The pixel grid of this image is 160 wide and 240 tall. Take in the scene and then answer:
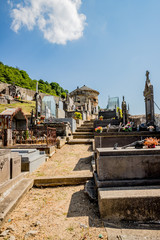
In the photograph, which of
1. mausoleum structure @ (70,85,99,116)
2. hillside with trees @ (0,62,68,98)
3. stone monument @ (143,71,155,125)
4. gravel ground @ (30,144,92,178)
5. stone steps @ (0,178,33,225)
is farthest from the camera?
Answer: hillside with trees @ (0,62,68,98)

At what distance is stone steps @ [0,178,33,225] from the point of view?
2742 millimetres

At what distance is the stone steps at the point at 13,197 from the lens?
9.00 feet

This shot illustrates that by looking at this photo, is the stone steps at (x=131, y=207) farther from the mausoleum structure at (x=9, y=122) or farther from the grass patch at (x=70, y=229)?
the mausoleum structure at (x=9, y=122)

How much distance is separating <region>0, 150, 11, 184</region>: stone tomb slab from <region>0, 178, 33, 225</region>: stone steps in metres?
0.38

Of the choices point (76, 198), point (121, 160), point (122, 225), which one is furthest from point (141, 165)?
point (76, 198)

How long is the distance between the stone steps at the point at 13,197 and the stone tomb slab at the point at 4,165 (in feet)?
1.25

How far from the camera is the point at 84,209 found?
10.0 feet

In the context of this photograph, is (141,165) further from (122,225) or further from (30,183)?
(30,183)

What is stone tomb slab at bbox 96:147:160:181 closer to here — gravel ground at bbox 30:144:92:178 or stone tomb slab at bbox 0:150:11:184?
gravel ground at bbox 30:144:92:178

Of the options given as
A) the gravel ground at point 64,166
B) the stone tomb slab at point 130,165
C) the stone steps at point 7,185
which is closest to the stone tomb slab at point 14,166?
the stone steps at point 7,185

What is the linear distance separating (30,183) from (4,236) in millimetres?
1938

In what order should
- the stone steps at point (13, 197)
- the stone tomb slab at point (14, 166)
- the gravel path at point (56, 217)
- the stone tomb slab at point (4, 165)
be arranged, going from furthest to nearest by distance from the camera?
the stone tomb slab at point (14, 166) < the stone tomb slab at point (4, 165) < the stone steps at point (13, 197) < the gravel path at point (56, 217)

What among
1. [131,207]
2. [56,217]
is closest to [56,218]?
[56,217]

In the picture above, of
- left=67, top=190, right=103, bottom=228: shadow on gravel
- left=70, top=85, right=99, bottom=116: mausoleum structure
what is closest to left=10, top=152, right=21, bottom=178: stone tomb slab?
left=67, top=190, right=103, bottom=228: shadow on gravel
